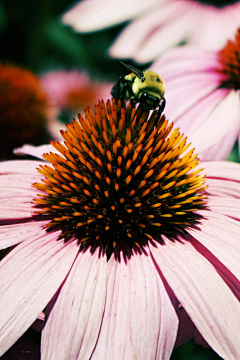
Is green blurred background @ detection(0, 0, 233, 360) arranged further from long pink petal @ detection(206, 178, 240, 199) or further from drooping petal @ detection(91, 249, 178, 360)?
drooping petal @ detection(91, 249, 178, 360)

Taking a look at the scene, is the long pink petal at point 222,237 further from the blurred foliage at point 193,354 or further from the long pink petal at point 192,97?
the long pink petal at point 192,97

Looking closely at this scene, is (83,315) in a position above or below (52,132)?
below

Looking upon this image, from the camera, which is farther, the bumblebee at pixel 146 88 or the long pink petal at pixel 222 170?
the long pink petal at pixel 222 170

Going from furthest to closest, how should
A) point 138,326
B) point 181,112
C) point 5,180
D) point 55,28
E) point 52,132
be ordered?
point 55,28 < point 52,132 < point 181,112 < point 5,180 < point 138,326

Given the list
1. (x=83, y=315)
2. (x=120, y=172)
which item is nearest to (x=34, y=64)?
(x=120, y=172)

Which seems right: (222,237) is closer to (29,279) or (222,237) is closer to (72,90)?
(29,279)

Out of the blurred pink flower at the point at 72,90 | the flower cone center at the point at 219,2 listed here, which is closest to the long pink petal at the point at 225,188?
the flower cone center at the point at 219,2

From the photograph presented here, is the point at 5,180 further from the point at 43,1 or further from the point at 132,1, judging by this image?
the point at 43,1
